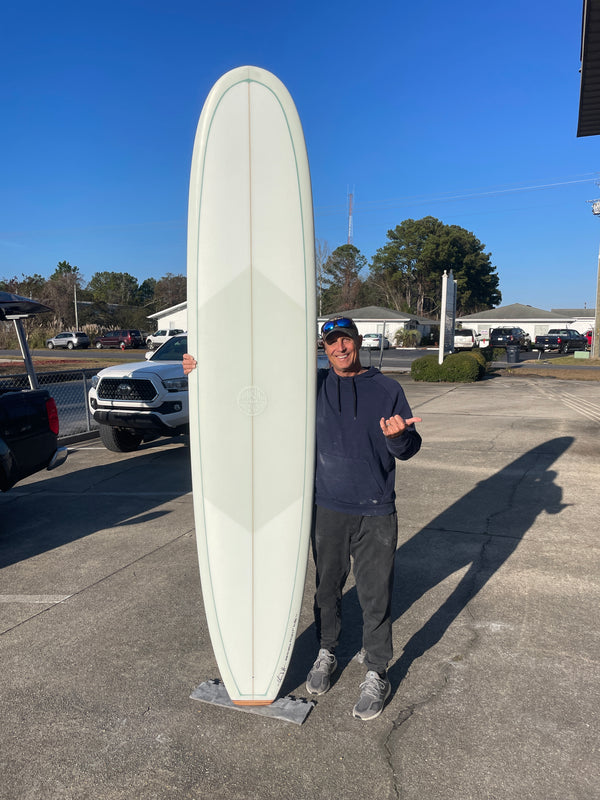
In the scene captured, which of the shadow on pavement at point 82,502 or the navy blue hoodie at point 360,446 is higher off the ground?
the navy blue hoodie at point 360,446

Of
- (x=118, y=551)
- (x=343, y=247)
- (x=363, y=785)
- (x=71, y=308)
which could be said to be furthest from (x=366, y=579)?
(x=343, y=247)

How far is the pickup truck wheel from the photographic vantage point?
8836 mm

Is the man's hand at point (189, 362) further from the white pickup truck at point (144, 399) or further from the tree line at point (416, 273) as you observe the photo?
the tree line at point (416, 273)

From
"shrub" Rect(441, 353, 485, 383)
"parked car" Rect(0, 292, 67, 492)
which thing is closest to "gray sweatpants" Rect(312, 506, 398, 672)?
"parked car" Rect(0, 292, 67, 492)

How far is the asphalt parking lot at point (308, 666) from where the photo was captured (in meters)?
2.34

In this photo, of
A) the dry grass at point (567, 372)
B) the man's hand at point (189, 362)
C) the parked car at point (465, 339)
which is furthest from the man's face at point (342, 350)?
the parked car at point (465, 339)

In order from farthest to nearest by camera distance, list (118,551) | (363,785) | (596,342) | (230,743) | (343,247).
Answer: (343,247), (596,342), (118,551), (230,743), (363,785)

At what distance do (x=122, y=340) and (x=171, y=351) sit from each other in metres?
41.1

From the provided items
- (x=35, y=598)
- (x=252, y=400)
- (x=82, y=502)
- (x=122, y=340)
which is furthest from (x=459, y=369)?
(x=122, y=340)

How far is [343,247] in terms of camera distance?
8381cm

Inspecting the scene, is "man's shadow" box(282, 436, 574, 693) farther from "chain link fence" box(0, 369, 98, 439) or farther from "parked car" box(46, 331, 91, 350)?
"parked car" box(46, 331, 91, 350)

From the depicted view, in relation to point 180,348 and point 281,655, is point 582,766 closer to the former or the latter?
point 281,655

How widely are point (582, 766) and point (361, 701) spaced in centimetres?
93

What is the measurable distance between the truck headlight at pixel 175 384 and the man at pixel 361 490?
17.9 feet
